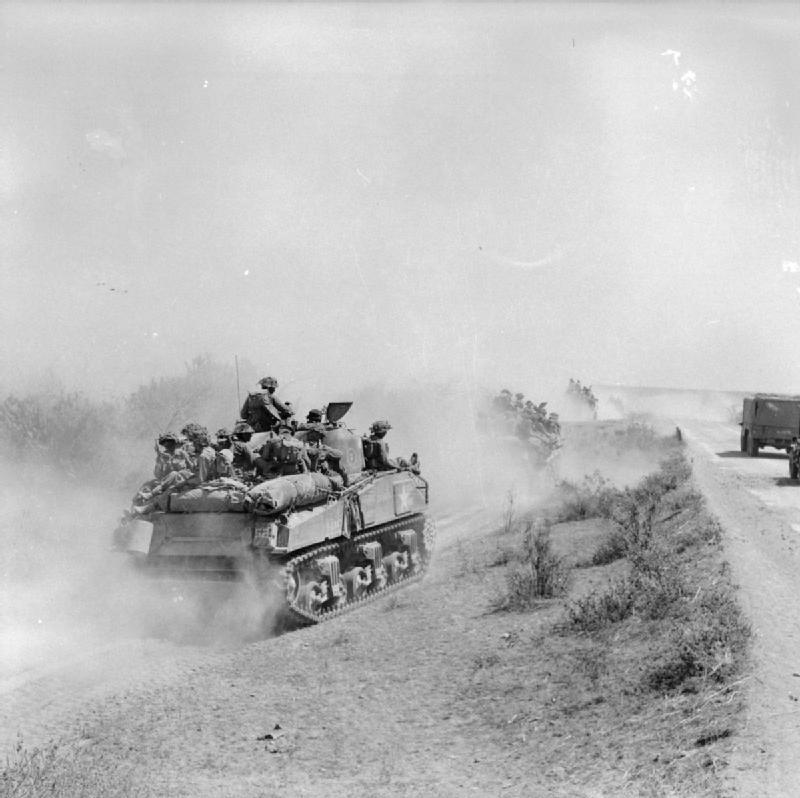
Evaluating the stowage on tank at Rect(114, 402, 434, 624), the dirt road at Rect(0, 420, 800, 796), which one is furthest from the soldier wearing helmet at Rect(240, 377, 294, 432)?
the dirt road at Rect(0, 420, 800, 796)

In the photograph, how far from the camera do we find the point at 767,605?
10.3 metres

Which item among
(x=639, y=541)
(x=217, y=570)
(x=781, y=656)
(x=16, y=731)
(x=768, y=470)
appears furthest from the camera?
(x=768, y=470)

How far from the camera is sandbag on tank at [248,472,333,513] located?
12422mm

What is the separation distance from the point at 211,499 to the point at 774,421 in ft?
84.3

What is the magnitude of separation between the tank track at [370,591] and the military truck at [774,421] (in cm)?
1972

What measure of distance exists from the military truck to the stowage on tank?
845 inches

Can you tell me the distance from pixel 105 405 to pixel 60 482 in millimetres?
4152

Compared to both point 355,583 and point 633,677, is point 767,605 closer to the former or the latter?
point 633,677

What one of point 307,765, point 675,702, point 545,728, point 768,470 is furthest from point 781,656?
point 768,470

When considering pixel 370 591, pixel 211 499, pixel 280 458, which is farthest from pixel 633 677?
pixel 370 591

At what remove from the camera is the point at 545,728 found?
8172 mm

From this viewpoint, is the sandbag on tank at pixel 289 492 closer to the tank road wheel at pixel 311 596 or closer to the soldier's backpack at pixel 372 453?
the tank road wheel at pixel 311 596

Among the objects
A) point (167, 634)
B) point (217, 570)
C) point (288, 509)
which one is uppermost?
point (288, 509)

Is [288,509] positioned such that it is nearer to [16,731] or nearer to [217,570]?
[217,570]
